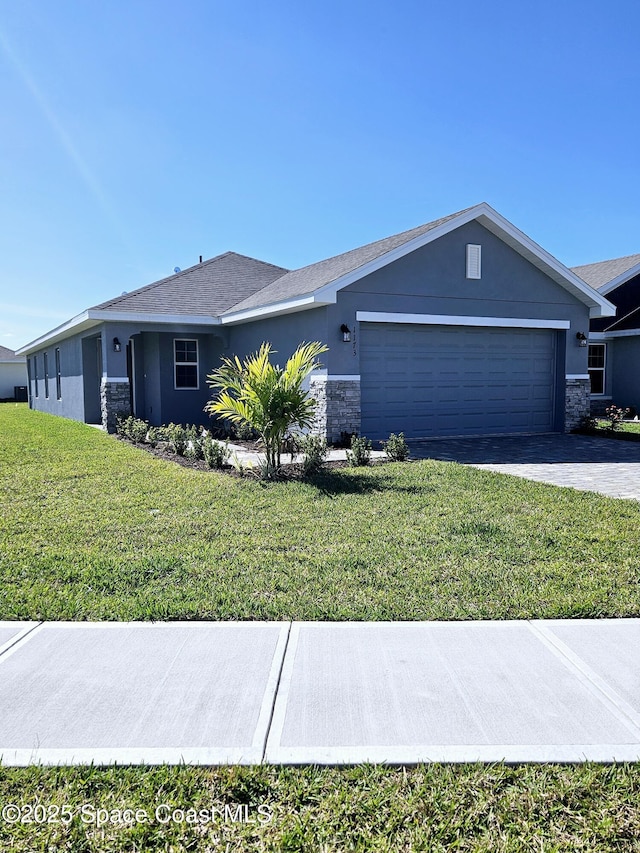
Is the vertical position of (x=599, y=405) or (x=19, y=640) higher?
(x=599, y=405)

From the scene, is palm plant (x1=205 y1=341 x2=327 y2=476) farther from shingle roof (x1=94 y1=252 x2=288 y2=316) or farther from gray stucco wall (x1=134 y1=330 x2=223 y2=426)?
gray stucco wall (x1=134 y1=330 x2=223 y2=426)

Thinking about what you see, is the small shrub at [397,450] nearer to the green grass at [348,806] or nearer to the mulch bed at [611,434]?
the mulch bed at [611,434]

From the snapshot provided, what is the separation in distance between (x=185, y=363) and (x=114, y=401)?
2.26m

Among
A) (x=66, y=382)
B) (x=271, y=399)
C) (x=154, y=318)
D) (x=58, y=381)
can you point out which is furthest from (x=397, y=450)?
(x=58, y=381)

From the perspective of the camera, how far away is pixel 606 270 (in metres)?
22.1

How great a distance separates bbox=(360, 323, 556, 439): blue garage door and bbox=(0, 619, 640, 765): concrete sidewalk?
959 cm

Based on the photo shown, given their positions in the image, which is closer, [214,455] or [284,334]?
[214,455]

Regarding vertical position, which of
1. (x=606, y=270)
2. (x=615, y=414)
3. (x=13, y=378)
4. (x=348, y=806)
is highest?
(x=606, y=270)

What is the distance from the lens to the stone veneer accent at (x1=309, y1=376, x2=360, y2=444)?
1231cm

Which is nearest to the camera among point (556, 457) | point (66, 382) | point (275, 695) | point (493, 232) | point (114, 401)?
point (275, 695)

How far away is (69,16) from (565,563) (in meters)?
11.9

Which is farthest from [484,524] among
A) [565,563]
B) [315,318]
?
[315,318]

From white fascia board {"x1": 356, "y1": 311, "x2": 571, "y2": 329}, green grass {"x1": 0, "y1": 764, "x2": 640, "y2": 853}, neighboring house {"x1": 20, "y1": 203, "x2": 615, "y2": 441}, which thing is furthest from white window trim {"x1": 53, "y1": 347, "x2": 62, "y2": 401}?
green grass {"x1": 0, "y1": 764, "x2": 640, "y2": 853}

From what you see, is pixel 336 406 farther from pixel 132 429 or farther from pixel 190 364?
pixel 190 364
